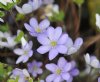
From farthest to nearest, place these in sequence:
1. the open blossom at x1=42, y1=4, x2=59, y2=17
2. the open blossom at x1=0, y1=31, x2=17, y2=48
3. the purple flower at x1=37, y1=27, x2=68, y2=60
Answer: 1. the open blossom at x1=42, y1=4, x2=59, y2=17
2. the open blossom at x1=0, y1=31, x2=17, y2=48
3. the purple flower at x1=37, y1=27, x2=68, y2=60

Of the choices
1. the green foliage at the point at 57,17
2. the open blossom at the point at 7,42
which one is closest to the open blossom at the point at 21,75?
the open blossom at the point at 7,42

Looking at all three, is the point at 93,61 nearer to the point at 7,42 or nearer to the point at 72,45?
the point at 72,45

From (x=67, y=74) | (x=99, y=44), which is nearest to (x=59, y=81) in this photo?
(x=67, y=74)

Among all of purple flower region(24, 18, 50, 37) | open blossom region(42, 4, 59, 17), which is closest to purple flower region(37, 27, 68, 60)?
purple flower region(24, 18, 50, 37)

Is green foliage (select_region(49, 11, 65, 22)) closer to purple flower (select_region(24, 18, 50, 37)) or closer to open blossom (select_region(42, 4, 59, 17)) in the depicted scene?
open blossom (select_region(42, 4, 59, 17))

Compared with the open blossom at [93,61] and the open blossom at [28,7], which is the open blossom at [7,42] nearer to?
the open blossom at [28,7]

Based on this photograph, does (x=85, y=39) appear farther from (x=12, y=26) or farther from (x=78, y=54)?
(x=12, y=26)
